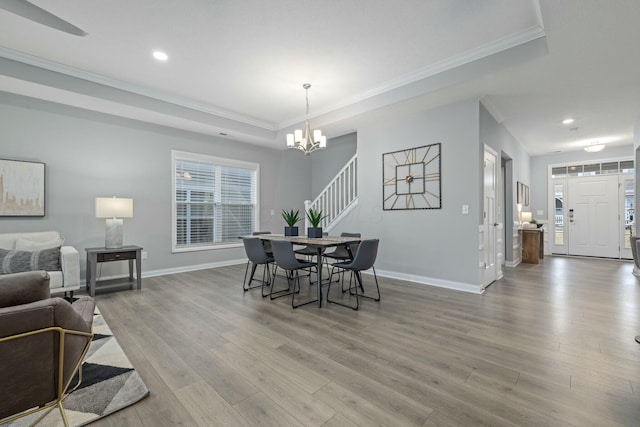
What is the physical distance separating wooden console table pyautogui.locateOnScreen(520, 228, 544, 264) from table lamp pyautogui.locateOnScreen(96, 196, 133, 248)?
7841 millimetres

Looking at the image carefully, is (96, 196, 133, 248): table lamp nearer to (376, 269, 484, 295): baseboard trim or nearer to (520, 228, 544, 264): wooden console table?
(376, 269, 484, 295): baseboard trim

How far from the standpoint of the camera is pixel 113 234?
4.16 meters

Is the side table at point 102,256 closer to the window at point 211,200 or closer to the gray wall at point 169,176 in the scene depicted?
the gray wall at point 169,176

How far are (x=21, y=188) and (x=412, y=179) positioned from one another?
18.3 feet

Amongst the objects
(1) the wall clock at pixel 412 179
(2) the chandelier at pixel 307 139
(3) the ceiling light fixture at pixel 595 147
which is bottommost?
(1) the wall clock at pixel 412 179

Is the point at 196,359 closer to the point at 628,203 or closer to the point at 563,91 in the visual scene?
the point at 563,91

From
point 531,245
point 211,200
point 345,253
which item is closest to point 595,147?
point 531,245

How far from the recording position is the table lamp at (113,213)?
4.04 m

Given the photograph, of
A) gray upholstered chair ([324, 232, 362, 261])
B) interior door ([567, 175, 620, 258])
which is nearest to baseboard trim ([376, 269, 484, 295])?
gray upholstered chair ([324, 232, 362, 261])

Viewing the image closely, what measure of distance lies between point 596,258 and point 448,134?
6.07 m

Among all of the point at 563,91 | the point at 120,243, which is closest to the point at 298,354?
the point at 120,243

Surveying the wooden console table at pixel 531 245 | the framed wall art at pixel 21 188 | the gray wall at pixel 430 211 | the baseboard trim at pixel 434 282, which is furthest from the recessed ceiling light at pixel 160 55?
the wooden console table at pixel 531 245

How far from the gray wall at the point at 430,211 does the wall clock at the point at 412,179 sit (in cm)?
9

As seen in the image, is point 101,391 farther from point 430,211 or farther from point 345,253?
point 430,211
